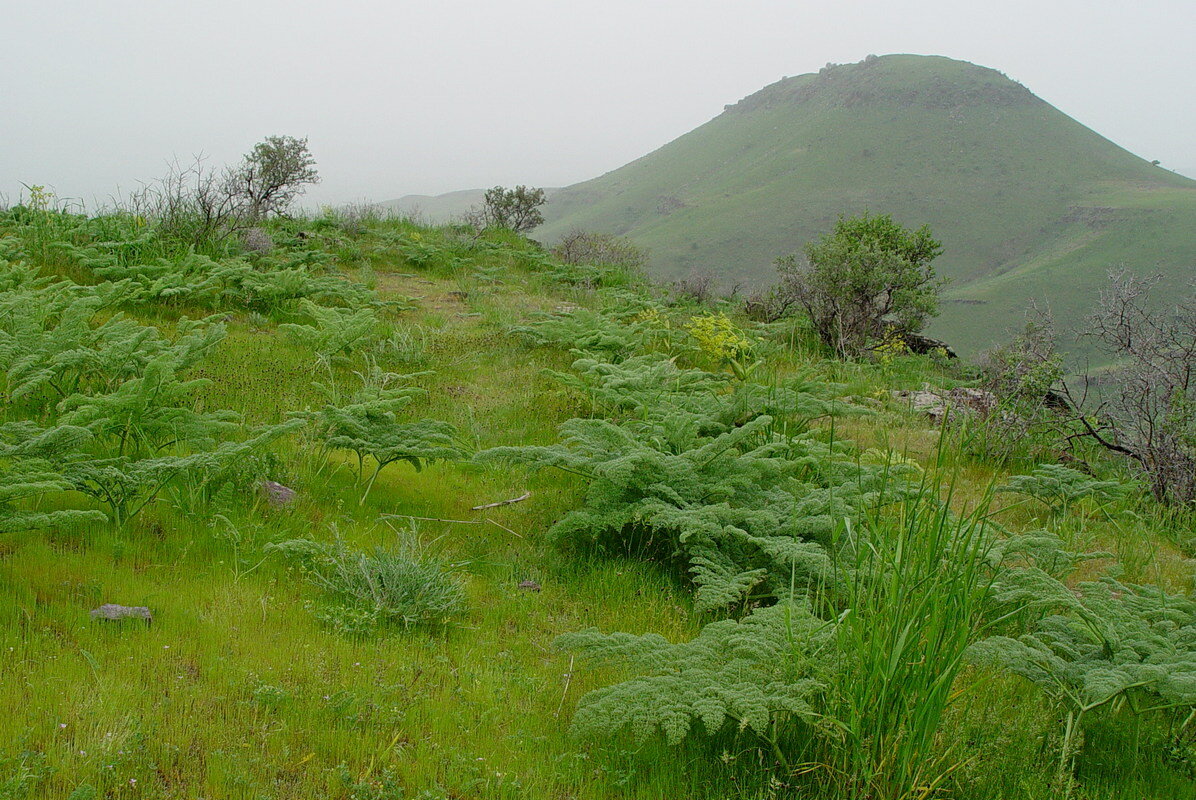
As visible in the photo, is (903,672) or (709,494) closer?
(903,672)

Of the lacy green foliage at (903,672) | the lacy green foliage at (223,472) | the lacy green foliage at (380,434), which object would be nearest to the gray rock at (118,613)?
the lacy green foliage at (223,472)

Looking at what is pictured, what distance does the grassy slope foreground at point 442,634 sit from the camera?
7.32ft

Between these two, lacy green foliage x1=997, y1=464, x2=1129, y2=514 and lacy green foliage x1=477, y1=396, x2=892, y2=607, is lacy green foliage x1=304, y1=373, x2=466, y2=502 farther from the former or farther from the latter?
lacy green foliage x1=997, y1=464, x2=1129, y2=514

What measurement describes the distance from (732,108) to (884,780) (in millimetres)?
95023

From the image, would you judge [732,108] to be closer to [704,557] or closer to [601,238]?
[601,238]

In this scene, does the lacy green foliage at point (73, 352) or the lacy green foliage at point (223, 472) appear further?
the lacy green foliage at point (73, 352)

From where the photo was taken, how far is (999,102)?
67500 mm

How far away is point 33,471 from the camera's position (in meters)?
2.78

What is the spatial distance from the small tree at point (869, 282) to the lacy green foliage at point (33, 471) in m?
10.3

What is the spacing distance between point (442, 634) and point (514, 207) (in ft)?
54.6

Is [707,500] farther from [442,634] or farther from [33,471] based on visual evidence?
[33,471]

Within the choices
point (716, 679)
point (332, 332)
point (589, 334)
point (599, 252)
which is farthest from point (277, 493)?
point (599, 252)

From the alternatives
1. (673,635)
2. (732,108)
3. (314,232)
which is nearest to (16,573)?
(673,635)

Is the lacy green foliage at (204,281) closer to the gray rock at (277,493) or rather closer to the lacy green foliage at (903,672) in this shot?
the gray rock at (277,493)
